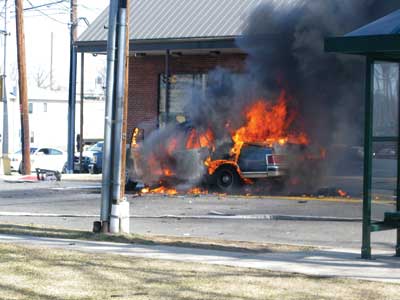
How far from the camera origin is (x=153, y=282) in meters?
9.09

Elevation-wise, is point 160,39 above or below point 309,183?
above

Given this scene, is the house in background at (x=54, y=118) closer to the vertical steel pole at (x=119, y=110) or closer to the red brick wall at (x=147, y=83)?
the red brick wall at (x=147, y=83)

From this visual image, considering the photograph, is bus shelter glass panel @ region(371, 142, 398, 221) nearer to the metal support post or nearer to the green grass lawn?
the green grass lawn

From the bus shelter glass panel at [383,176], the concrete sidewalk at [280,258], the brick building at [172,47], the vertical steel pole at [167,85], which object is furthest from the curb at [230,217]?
the vertical steel pole at [167,85]

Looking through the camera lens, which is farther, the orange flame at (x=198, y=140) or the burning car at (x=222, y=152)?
the orange flame at (x=198, y=140)

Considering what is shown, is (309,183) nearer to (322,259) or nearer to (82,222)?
(82,222)

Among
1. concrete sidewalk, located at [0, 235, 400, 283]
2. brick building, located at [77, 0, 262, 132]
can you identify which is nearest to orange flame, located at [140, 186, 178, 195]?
brick building, located at [77, 0, 262, 132]

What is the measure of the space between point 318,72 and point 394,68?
1141 centimetres

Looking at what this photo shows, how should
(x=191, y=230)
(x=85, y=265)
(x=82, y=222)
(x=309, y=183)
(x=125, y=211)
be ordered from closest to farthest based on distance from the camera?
(x=85, y=265), (x=125, y=211), (x=191, y=230), (x=82, y=222), (x=309, y=183)

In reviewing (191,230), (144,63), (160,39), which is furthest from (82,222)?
(144,63)

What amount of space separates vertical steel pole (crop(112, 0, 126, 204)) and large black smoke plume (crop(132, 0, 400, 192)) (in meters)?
9.09

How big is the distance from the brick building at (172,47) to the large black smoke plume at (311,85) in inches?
110

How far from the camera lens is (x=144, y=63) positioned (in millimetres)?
30078

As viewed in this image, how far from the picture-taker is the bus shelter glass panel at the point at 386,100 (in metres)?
11.5
